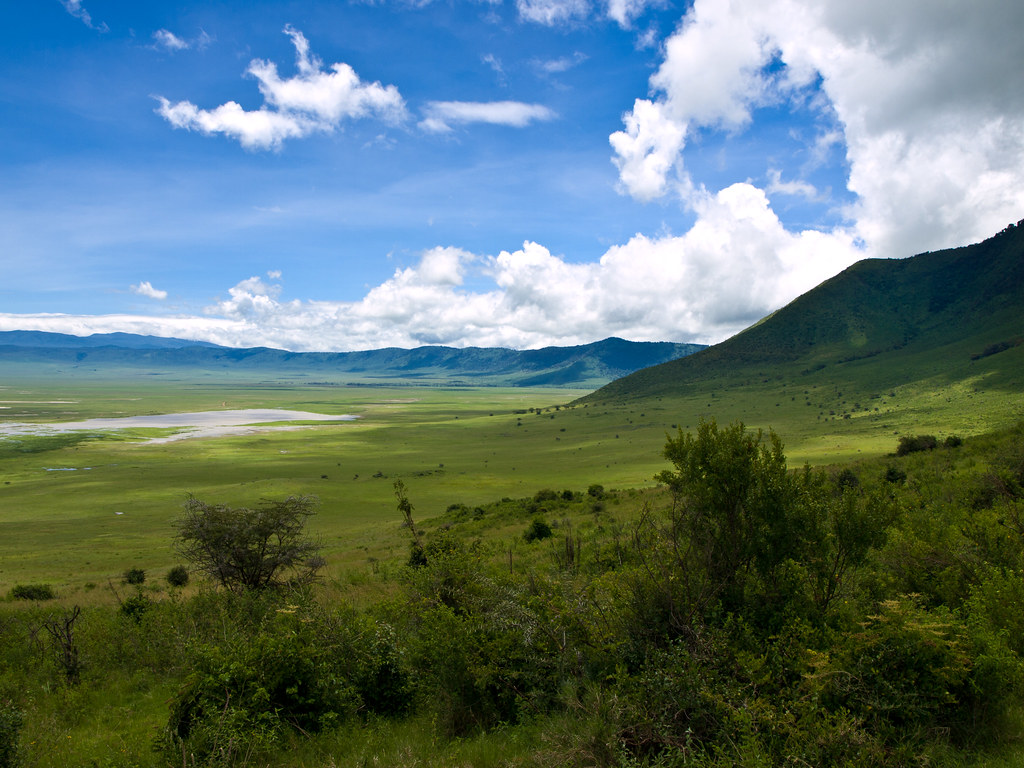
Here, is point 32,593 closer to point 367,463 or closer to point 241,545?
point 241,545

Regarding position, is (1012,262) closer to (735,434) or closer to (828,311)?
(828,311)

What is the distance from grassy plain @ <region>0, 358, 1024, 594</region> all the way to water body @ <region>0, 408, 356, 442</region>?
11.4 m

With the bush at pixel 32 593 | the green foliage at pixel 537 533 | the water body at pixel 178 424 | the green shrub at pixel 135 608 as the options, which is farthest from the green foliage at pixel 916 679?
the water body at pixel 178 424

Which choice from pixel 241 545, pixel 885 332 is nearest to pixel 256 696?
pixel 241 545

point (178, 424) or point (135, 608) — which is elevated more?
point (135, 608)

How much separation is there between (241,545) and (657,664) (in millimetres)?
15565

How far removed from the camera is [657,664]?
6.76m

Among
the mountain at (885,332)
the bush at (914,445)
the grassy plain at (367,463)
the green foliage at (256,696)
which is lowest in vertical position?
the grassy plain at (367,463)

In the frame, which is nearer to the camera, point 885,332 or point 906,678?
point 906,678

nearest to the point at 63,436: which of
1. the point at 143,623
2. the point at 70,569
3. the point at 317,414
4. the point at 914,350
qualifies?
the point at 317,414

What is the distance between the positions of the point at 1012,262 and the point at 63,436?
24279cm

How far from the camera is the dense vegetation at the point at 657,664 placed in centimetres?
589

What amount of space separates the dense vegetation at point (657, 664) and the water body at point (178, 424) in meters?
125

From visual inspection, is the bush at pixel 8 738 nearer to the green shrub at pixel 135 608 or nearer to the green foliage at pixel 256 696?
the green foliage at pixel 256 696
